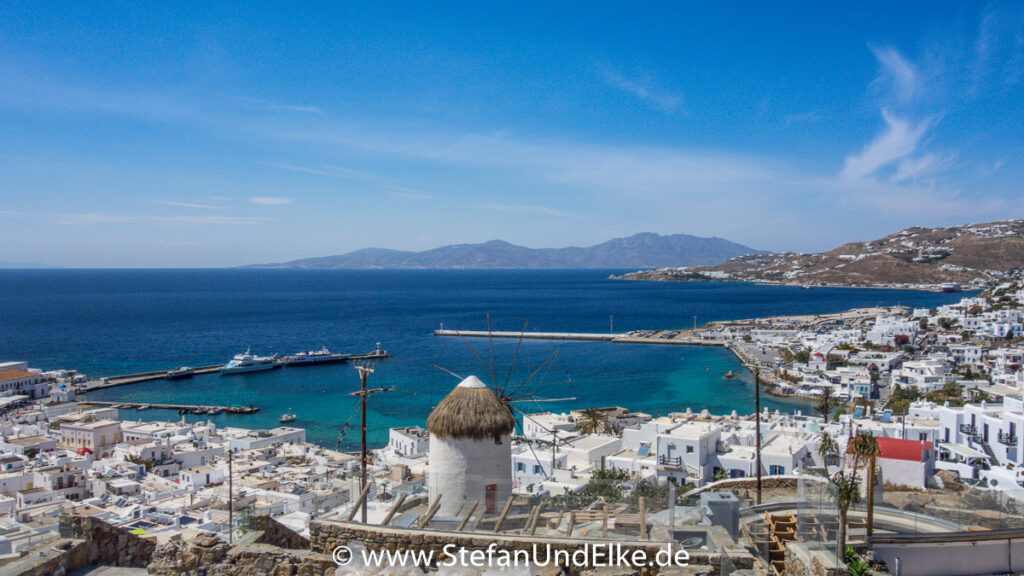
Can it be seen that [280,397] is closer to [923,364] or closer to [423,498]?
[423,498]

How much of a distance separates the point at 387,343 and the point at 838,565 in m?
70.6

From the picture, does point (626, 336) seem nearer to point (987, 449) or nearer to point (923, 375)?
point (923, 375)

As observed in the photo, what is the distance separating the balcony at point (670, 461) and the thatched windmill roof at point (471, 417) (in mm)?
14016

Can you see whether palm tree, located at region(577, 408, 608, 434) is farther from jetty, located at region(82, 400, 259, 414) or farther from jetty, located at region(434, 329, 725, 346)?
jetty, located at region(434, 329, 725, 346)

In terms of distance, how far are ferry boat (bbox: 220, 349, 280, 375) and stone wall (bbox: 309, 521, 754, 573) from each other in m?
58.2

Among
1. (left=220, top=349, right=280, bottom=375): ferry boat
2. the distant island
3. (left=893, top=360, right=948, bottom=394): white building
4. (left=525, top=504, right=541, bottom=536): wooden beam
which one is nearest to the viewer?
(left=525, top=504, right=541, bottom=536): wooden beam

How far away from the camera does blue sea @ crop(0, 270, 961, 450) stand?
4344cm

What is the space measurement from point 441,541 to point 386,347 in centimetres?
6646

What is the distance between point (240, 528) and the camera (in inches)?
294

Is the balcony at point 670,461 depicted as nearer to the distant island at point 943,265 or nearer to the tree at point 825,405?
the tree at point 825,405

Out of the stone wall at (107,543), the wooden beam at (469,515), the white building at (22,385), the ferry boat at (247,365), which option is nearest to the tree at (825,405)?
the wooden beam at (469,515)

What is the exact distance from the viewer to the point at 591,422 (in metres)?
30.6

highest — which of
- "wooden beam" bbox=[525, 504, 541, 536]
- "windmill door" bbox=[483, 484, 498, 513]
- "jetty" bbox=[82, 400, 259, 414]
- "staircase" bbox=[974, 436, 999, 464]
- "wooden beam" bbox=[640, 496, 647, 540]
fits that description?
"wooden beam" bbox=[640, 496, 647, 540]

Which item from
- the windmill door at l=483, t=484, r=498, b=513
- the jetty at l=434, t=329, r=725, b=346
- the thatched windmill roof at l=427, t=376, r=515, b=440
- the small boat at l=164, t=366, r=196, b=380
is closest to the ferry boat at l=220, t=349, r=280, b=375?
the small boat at l=164, t=366, r=196, b=380
